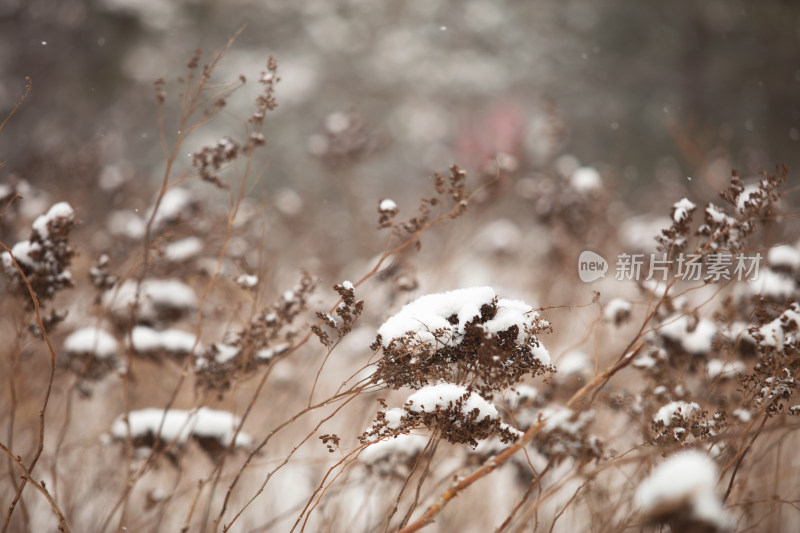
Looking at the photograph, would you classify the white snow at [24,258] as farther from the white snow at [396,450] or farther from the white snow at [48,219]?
the white snow at [396,450]

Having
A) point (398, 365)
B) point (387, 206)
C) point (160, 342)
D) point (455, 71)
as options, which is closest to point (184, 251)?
point (160, 342)

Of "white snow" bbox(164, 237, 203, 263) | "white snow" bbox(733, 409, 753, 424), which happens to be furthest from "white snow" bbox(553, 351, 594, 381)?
"white snow" bbox(164, 237, 203, 263)

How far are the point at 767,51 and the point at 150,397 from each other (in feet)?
38.9

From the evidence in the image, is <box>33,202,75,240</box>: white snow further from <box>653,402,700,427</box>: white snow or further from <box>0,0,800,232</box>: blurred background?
<box>0,0,800,232</box>: blurred background

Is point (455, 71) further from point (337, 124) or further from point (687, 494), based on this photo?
point (687, 494)

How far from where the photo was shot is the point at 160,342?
78.1 inches

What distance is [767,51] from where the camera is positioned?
962 cm

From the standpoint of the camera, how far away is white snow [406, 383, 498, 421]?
1082 millimetres

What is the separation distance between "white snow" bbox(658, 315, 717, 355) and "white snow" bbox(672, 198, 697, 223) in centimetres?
38

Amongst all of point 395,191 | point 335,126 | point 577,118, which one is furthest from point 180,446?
point 577,118

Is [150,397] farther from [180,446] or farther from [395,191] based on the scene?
[395,191]

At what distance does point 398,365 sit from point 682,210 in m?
0.89

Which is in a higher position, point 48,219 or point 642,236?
point 642,236

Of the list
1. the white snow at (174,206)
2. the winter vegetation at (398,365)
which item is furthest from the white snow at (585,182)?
the white snow at (174,206)
